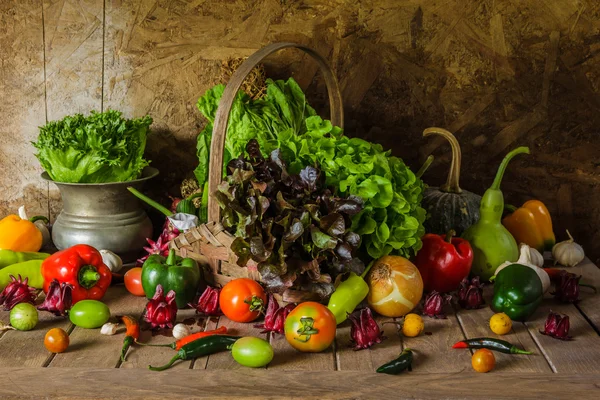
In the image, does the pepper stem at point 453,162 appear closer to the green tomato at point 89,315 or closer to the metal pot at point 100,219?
the metal pot at point 100,219

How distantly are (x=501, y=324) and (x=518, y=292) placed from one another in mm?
147

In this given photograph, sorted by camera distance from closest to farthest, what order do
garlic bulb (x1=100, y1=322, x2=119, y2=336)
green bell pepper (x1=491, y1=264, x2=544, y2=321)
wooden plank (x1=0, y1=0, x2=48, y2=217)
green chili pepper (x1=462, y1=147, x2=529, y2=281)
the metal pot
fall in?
garlic bulb (x1=100, y1=322, x2=119, y2=336), green bell pepper (x1=491, y1=264, x2=544, y2=321), green chili pepper (x1=462, y1=147, x2=529, y2=281), the metal pot, wooden plank (x1=0, y1=0, x2=48, y2=217)

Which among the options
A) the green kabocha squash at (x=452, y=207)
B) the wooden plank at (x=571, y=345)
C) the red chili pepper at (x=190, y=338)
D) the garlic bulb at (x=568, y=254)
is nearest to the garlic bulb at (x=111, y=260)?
the red chili pepper at (x=190, y=338)

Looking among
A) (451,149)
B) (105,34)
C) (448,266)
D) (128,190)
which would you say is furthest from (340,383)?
(105,34)

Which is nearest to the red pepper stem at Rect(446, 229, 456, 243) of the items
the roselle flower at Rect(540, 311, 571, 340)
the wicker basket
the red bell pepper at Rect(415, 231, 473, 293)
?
the red bell pepper at Rect(415, 231, 473, 293)

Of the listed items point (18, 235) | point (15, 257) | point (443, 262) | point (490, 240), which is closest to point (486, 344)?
point (443, 262)

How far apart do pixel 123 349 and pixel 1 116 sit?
1582mm

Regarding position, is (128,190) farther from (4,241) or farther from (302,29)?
(302,29)

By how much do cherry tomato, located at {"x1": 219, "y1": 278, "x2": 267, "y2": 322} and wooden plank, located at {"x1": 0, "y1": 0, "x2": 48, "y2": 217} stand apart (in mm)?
1360

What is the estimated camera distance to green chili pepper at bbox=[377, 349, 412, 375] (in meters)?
2.02

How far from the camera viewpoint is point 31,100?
125 inches

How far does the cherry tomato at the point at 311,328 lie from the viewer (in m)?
2.11

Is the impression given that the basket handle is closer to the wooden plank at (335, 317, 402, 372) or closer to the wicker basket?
the wicker basket

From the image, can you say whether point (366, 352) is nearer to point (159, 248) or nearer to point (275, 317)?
point (275, 317)
